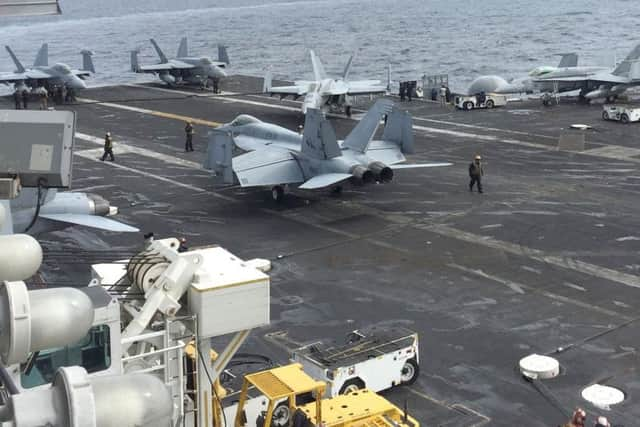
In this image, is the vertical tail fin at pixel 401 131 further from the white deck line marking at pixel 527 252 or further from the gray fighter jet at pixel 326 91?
the gray fighter jet at pixel 326 91

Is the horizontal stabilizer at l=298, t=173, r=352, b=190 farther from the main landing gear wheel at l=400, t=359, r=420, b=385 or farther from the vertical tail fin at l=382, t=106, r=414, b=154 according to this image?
the main landing gear wheel at l=400, t=359, r=420, b=385

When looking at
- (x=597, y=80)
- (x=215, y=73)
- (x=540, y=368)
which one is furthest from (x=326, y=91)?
(x=540, y=368)

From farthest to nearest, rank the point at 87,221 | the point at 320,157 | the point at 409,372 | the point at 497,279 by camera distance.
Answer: the point at 320,157, the point at 497,279, the point at 87,221, the point at 409,372

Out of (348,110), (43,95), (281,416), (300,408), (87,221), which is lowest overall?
(281,416)

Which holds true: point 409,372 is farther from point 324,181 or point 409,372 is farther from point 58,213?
point 324,181

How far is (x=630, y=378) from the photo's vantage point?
739 inches

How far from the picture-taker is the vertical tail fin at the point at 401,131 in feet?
117

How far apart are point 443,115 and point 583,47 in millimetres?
92927

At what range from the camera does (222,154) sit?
34.1 meters

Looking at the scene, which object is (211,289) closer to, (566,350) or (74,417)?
(74,417)

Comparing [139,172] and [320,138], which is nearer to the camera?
[320,138]

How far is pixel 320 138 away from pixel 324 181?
2081 millimetres

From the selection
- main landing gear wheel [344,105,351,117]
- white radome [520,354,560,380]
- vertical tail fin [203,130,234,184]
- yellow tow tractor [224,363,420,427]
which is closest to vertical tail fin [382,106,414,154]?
vertical tail fin [203,130,234,184]

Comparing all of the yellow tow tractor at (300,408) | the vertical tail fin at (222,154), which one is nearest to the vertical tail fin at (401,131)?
the vertical tail fin at (222,154)
